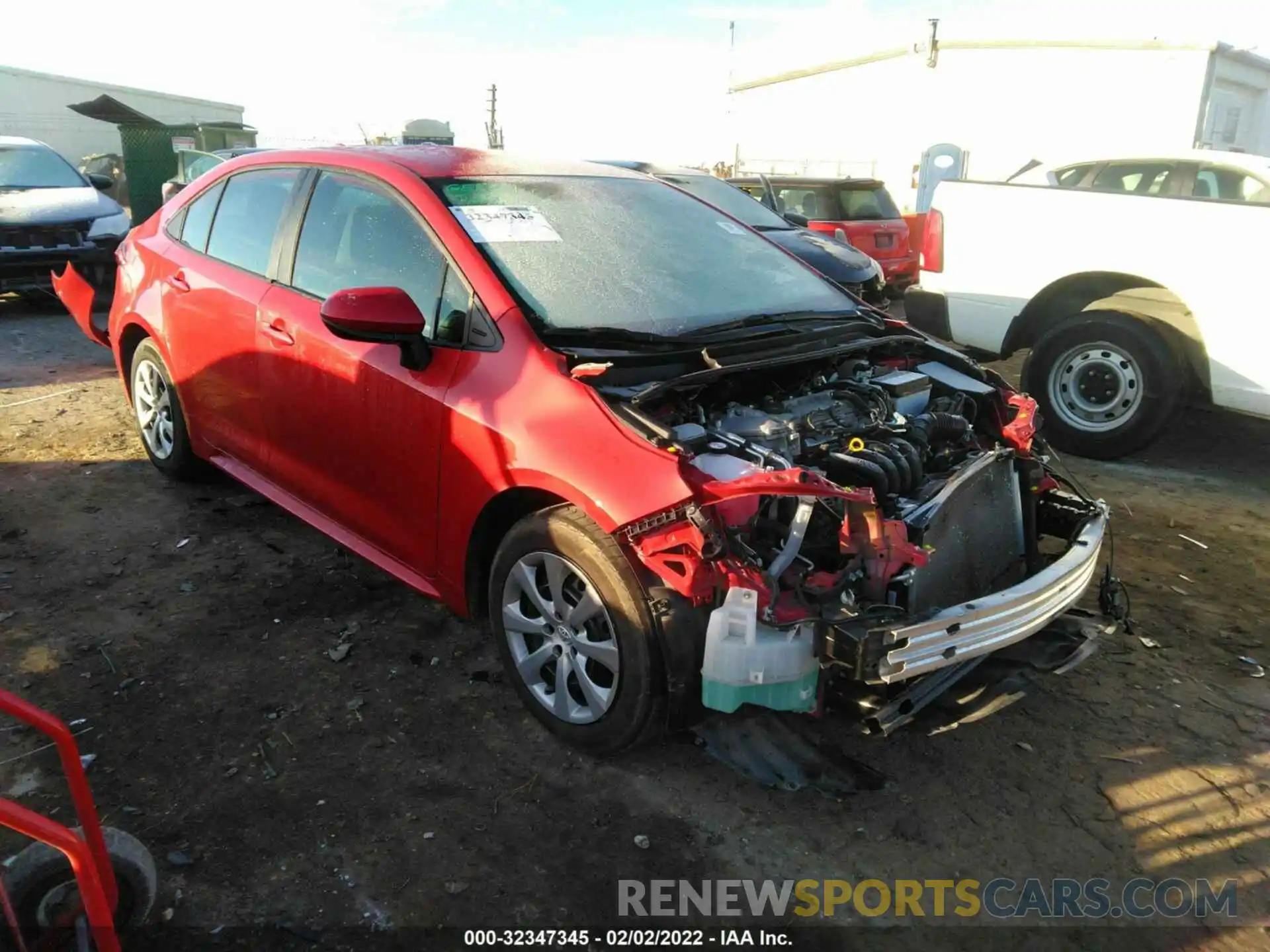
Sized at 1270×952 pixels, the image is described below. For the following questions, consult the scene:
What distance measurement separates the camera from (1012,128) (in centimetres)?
2144

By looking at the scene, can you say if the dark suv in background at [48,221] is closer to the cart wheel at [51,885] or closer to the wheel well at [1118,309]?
the wheel well at [1118,309]

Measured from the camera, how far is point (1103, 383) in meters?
5.90

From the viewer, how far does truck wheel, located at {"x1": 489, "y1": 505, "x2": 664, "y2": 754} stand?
2637 mm

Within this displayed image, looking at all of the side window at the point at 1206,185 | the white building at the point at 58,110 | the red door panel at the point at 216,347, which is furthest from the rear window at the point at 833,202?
the white building at the point at 58,110

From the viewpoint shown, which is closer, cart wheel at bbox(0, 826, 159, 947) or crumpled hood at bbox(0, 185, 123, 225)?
cart wheel at bbox(0, 826, 159, 947)

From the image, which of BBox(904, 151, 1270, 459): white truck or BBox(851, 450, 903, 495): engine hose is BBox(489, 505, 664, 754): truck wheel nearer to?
BBox(851, 450, 903, 495): engine hose

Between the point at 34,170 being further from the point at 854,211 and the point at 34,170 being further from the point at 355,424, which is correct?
the point at 854,211

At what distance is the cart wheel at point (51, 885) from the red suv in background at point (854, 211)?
35.0ft

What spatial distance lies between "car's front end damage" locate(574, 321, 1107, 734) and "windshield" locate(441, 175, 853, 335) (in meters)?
0.29

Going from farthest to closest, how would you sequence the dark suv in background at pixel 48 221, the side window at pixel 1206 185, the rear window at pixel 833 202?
the rear window at pixel 833 202, the dark suv in background at pixel 48 221, the side window at pixel 1206 185

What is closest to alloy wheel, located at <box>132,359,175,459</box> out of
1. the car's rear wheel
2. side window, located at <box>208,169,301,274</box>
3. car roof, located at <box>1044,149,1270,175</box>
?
the car's rear wheel

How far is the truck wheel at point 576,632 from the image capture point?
2637 mm

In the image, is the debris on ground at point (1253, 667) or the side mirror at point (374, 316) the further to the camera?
the debris on ground at point (1253, 667)

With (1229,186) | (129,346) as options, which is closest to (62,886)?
(129,346)
